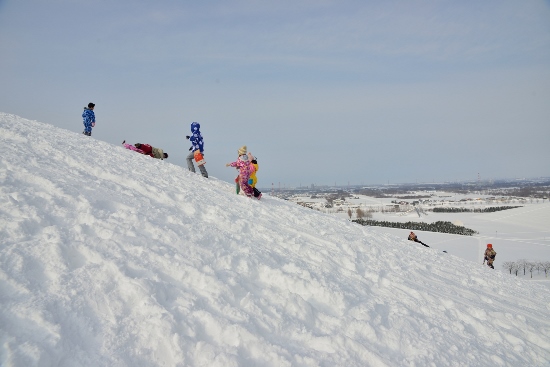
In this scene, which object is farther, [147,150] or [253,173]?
[147,150]

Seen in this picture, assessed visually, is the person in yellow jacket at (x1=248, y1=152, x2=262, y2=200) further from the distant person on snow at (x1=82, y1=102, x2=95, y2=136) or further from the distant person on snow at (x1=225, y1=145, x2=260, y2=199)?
the distant person on snow at (x1=82, y1=102, x2=95, y2=136)

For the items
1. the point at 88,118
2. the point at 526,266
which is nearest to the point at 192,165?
the point at 88,118

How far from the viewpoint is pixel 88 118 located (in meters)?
12.5

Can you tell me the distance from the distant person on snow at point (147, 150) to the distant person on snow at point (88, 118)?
1.44 m

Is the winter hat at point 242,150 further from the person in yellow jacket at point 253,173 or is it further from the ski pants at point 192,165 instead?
the ski pants at point 192,165

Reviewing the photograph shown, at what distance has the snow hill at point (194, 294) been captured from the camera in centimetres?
254

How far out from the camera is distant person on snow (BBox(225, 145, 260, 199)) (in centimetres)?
896

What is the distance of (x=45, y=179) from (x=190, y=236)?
2237 mm

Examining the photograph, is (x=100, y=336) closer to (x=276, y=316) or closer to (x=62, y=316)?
(x=62, y=316)

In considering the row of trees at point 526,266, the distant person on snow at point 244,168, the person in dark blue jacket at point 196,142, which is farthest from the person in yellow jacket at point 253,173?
the row of trees at point 526,266

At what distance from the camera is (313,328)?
134 inches

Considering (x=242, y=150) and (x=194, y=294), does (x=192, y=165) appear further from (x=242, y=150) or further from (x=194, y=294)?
(x=194, y=294)

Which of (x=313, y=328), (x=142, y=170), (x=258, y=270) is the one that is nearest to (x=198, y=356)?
(x=313, y=328)

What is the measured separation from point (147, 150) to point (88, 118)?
2491 mm
